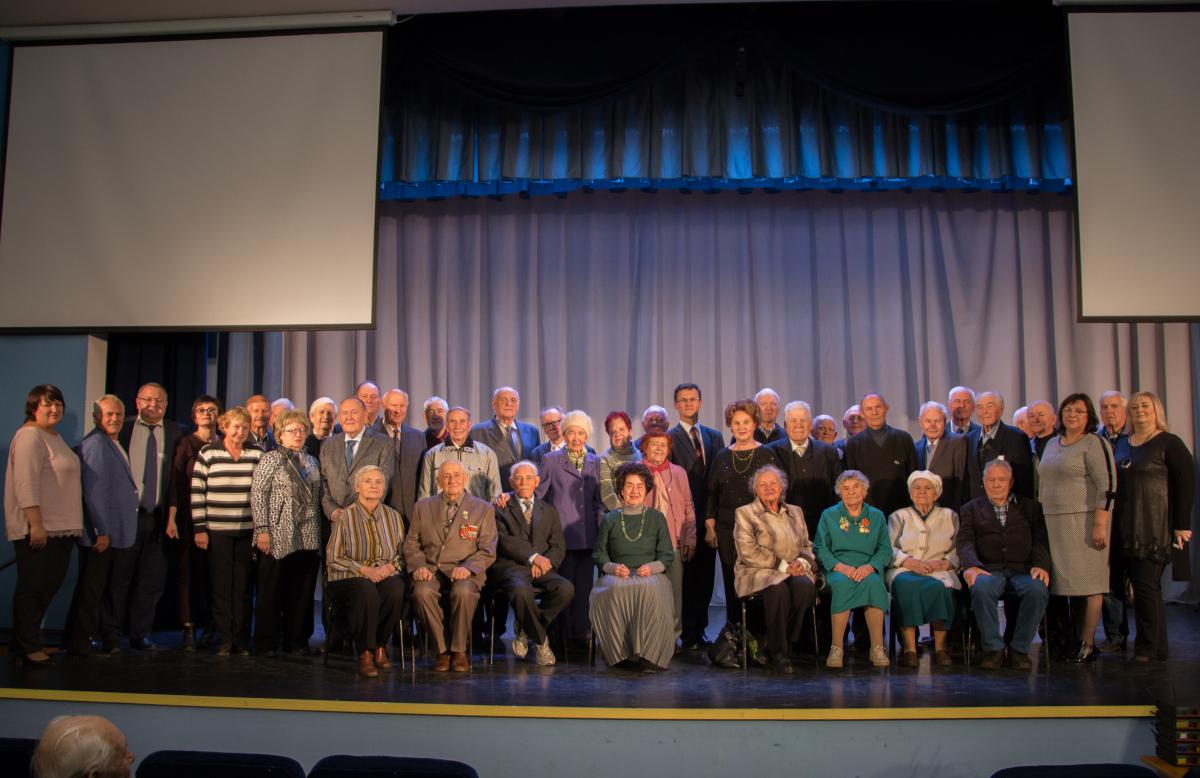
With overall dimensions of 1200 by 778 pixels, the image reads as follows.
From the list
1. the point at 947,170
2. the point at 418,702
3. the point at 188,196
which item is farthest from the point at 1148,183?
the point at 188,196

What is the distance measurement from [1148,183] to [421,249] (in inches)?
188

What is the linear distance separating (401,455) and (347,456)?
37 centimetres

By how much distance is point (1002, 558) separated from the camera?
485 centimetres

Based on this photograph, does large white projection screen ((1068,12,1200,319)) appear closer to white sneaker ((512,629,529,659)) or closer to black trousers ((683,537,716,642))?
black trousers ((683,537,716,642))

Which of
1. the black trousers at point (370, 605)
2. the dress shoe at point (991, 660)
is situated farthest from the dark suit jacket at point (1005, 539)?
the black trousers at point (370, 605)

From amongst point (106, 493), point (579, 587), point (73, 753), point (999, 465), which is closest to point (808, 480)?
point (999, 465)

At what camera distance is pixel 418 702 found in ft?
12.7

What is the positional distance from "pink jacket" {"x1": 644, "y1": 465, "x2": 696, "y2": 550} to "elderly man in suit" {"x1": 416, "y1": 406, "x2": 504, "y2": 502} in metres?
0.81

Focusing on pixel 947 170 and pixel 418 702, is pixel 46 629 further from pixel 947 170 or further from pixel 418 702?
pixel 947 170

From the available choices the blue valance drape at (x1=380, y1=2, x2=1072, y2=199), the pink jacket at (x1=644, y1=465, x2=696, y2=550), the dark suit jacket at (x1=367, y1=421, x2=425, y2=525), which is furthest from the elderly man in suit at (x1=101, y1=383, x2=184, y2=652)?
the pink jacket at (x1=644, y1=465, x2=696, y2=550)

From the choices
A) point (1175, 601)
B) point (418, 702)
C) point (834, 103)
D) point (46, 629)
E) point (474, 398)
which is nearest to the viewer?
point (418, 702)

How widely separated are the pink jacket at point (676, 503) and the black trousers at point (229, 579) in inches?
79.9

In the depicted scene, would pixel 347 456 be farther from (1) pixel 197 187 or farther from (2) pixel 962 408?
(2) pixel 962 408

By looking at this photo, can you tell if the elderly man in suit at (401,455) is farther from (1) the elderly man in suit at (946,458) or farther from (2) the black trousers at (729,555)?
(1) the elderly man in suit at (946,458)
